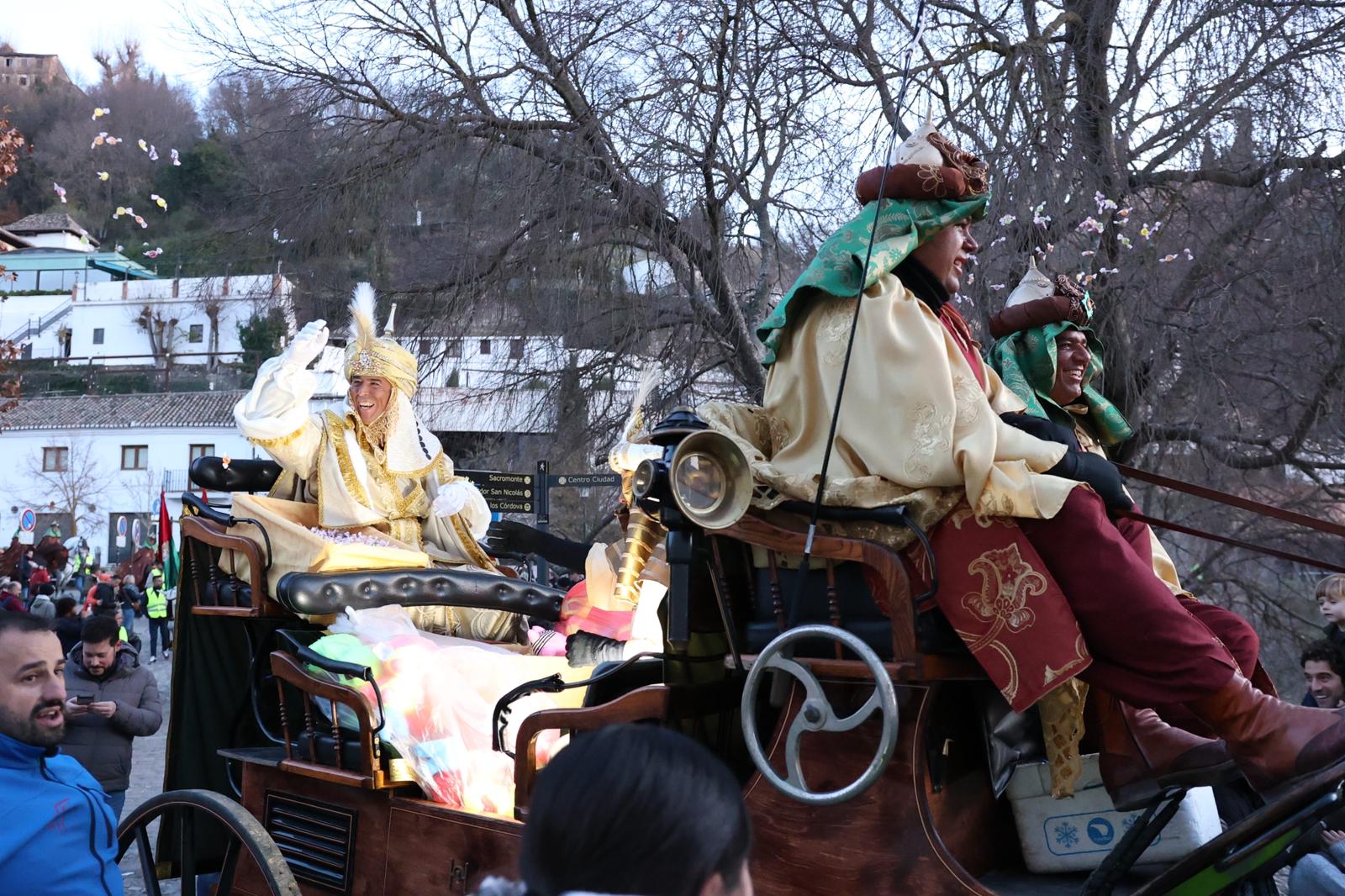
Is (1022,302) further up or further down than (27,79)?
further down

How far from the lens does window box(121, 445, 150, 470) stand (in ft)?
130

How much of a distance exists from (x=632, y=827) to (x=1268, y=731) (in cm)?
172

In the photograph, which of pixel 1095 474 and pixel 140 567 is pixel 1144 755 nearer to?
pixel 1095 474

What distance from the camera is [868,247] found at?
2.82 metres

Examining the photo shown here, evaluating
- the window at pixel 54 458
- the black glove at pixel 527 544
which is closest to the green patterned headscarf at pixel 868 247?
the black glove at pixel 527 544

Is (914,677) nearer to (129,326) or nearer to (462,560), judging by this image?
(462,560)

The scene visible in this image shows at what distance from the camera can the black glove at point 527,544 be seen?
5.57 meters

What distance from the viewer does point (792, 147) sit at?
822 cm

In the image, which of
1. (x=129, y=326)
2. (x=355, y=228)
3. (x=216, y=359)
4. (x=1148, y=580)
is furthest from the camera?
(x=129, y=326)

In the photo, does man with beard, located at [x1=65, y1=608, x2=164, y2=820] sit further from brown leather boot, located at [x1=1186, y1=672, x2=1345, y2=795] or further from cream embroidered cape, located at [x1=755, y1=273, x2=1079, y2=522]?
brown leather boot, located at [x1=1186, y1=672, x2=1345, y2=795]

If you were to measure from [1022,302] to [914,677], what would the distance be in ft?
5.79

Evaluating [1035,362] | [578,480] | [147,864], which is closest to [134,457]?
[578,480]

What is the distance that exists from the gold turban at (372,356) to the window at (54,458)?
127 ft

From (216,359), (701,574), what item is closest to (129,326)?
(216,359)
